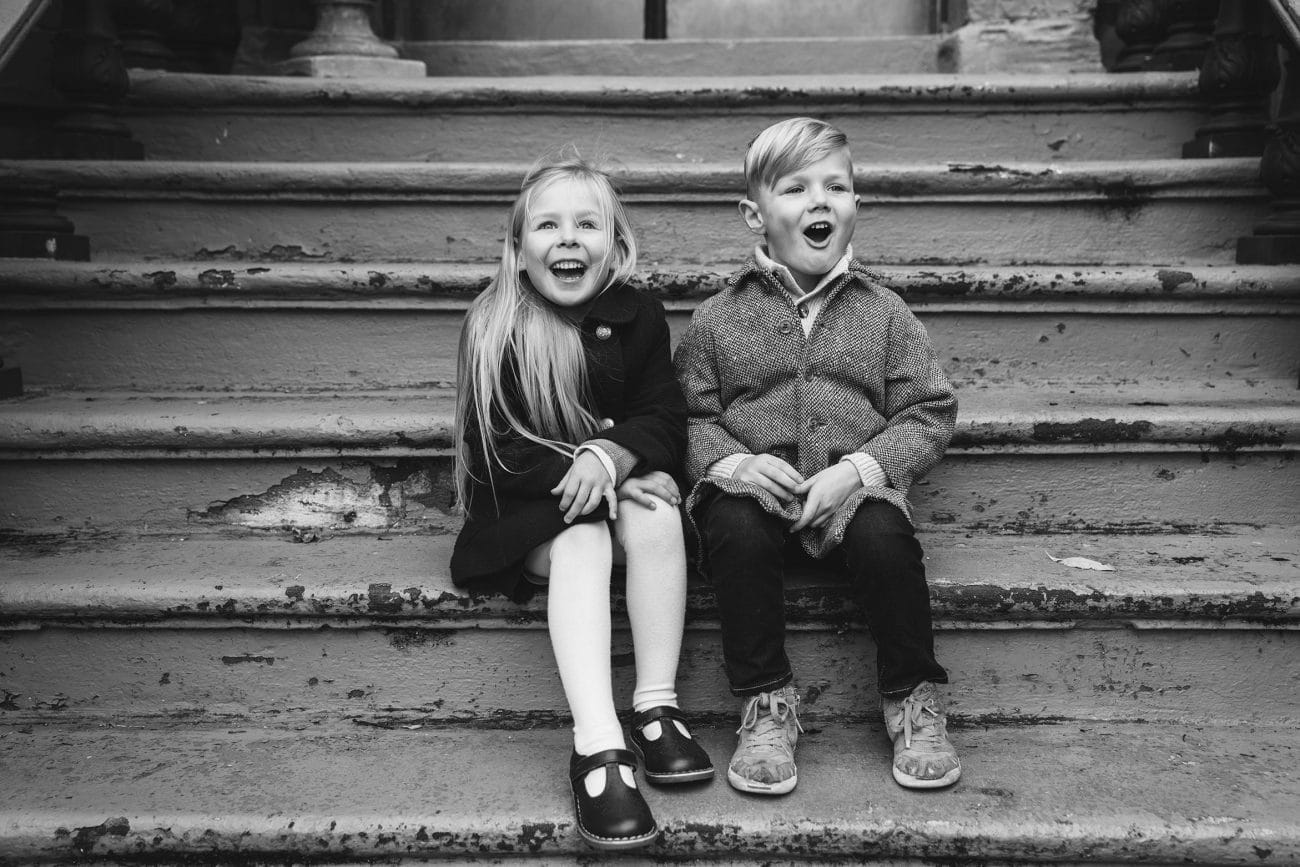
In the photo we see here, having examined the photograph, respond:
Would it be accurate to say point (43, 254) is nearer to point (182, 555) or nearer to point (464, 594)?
point (182, 555)

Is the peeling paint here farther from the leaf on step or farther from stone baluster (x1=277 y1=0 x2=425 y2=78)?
stone baluster (x1=277 y1=0 x2=425 y2=78)

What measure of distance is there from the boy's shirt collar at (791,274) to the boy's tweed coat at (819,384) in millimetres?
12

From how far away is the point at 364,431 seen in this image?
2.08 m

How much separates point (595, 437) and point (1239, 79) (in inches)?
71.8

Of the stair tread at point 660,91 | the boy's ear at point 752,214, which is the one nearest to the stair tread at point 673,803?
the boy's ear at point 752,214

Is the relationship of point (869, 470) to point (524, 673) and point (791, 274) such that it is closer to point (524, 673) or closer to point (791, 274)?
point (791, 274)

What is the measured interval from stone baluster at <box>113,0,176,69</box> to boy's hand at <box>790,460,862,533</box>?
2291mm

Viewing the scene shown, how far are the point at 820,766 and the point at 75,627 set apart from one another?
125 cm

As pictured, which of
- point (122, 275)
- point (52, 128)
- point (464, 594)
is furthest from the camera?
point (52, 128)

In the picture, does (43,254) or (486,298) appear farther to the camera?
(43,254)

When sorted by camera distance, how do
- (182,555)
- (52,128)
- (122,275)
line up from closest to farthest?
(182,555)
(122,275)
(52,128)

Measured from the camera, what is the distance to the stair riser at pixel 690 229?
8.27 feet

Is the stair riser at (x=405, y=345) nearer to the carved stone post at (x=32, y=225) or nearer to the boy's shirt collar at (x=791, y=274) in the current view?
the carved stone post at (x=32, y=225)

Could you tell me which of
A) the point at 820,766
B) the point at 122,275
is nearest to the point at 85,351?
the point at 122,275
